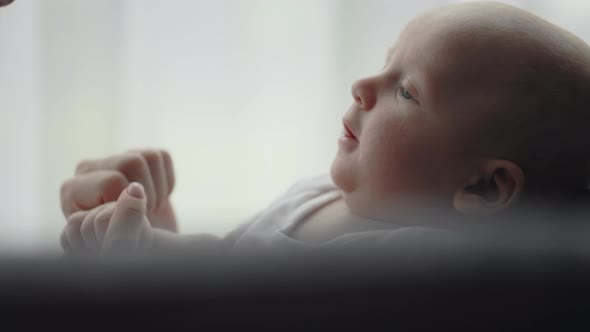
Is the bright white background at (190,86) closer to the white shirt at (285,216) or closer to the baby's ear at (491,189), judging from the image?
the white shirt at (285,216)

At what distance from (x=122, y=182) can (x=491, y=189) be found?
39cm

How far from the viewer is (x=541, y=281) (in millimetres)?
287

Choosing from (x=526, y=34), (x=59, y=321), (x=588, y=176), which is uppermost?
(x=526, y=34)

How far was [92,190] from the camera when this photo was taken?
724 mm

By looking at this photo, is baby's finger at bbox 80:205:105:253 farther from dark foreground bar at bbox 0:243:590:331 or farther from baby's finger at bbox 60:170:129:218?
dark foreground bar at bbox 0:243:590:331

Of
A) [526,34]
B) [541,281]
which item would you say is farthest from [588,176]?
[541,281]

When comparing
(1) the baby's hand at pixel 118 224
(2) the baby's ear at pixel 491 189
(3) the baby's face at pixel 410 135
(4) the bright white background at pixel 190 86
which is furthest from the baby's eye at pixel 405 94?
(4) the bright white background at pixel 190 86

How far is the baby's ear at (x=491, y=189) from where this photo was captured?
62 cm

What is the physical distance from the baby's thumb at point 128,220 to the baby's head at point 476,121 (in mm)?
220

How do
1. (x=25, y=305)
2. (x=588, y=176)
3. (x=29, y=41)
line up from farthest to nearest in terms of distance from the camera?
1. (x=29, y=41)
2. (x=588, y=176)
3. (x=25, y=305)

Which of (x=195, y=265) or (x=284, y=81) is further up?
(x=284, y=81)

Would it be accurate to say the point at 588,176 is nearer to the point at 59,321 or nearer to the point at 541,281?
the point at 541,281

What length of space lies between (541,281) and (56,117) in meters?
1.32

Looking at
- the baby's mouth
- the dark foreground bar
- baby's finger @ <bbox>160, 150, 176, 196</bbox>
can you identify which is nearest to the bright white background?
baby's finger @ <bbox>160, 150, 176, 196</bbox>
